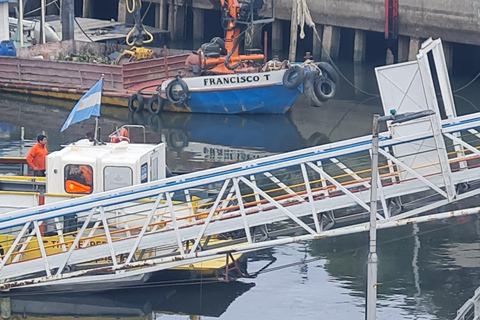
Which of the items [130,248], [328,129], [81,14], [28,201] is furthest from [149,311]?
[81,14]

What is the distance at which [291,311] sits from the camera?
58.2ft

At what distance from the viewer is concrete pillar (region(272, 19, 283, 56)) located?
4541 centimetres

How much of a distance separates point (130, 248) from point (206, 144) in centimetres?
1422

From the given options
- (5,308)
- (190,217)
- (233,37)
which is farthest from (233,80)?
(5,308)

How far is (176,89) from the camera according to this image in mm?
33781

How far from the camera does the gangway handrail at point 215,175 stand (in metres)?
16.4

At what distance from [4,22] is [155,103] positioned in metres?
6.22

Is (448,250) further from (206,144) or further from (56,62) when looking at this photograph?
(56,62)

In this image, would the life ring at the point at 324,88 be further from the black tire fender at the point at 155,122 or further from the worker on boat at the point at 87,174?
the worker on boat at the point at 87,174

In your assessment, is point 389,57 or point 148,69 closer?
point 148,69

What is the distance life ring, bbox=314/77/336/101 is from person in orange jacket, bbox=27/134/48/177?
14.4m

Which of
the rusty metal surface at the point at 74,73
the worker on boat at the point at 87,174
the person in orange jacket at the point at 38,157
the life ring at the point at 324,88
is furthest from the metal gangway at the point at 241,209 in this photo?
the rusty metal surface at the point at 74,73

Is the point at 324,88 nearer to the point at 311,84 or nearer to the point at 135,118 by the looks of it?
the point at 311,84

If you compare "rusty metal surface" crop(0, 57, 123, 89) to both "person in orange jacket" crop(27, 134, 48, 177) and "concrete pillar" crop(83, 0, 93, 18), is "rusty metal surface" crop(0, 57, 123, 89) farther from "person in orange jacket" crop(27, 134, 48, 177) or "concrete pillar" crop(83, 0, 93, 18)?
"concrete pillar" crop(83, 0, 93, 18)
